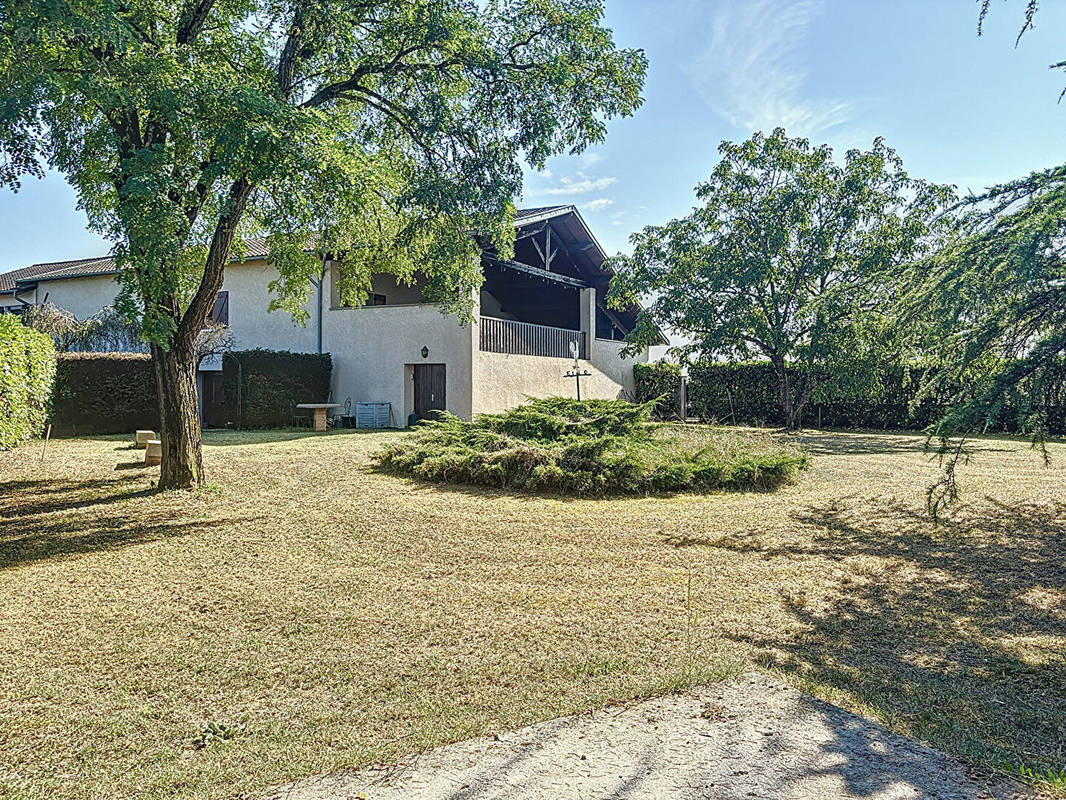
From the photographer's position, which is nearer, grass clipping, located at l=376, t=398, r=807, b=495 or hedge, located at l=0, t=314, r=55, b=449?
hedge, located at l=0, t=314, r=55, b=449

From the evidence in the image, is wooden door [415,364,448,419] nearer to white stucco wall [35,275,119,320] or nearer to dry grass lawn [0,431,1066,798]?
dry grass lawn [0,431,1066,798]

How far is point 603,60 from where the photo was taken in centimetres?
852

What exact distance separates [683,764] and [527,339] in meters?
16.8

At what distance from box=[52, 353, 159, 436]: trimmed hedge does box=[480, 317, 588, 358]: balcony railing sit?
769 centimetres

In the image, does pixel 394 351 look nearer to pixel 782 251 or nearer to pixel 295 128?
pixel 782 251

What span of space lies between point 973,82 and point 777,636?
22.1ft

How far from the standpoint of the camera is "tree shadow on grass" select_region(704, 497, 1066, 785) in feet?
9.52

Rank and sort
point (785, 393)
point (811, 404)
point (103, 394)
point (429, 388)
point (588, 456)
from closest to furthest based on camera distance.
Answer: point (588, 456)
point (103, 394)
point (429, 388)
point (785, 393)
point (811, 404)

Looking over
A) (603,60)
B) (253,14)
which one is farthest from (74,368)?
(603,60)

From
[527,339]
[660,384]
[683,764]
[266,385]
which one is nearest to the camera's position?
[683,764]

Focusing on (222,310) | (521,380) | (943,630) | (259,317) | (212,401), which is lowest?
(943,630)

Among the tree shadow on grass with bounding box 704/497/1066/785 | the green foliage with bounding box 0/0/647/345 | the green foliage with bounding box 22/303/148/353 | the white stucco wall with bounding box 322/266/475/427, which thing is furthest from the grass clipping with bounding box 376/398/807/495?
the green foliage with bounding box 22/303/148/353

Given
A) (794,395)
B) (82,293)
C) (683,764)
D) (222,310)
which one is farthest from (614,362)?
(683,764)

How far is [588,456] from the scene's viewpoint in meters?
8.87
